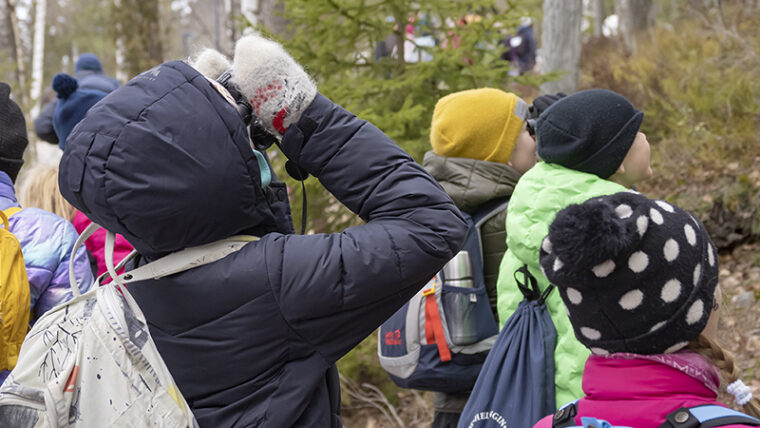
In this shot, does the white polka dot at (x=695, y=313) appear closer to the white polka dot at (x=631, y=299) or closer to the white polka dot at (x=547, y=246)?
the white polka dot at (x=631, y=299)

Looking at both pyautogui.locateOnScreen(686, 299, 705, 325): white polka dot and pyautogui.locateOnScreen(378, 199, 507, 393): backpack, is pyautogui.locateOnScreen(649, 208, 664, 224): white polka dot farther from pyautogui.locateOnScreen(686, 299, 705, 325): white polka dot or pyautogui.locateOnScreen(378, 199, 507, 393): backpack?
pyautogui.locateOnScreen(378, 199, 507, 393): backpack

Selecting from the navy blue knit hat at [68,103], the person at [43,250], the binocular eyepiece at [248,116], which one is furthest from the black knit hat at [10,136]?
the binocular eyepiece at [248,116]

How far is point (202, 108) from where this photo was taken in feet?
5.65

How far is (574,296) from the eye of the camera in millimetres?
1769

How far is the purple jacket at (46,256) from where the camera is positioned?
2.84m

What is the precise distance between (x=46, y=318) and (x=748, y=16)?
8.83m

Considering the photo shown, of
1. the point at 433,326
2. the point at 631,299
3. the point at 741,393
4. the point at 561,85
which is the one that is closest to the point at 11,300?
the point at 433,326

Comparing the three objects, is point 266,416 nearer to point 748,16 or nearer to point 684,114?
point 684,114

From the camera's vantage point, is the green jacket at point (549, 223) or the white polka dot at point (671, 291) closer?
the white polka dot at point (671, 291)

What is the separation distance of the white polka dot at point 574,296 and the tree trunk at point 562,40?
19.3ft

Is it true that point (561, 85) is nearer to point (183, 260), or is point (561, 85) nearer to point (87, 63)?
point (87, 63)

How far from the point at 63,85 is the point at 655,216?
155 inches

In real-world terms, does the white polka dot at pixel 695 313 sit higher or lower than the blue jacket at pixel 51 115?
higher

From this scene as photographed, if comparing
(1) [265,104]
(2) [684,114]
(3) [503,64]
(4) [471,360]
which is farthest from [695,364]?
(2) [684,114]
